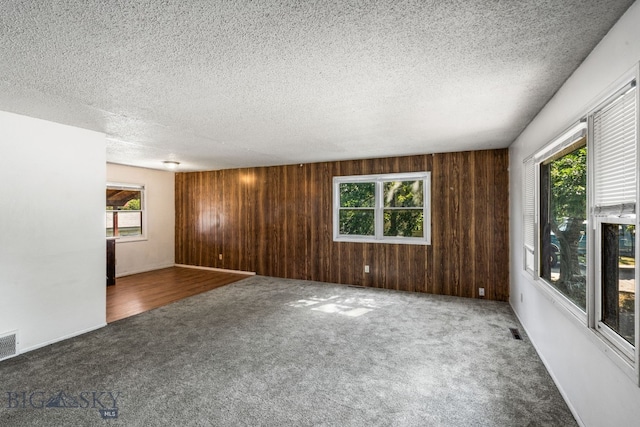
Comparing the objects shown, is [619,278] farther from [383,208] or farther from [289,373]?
[383,208]

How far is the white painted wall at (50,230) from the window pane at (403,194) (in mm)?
4300

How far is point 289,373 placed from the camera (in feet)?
8.28

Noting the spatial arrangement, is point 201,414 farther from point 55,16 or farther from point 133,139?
point 133,139

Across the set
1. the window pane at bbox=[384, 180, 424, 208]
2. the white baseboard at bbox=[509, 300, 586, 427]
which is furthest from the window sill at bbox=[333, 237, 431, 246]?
the white baseboard at bbox=[509, 300, 586, 427]

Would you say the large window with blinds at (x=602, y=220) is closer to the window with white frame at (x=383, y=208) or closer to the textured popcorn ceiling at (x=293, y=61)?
the textured popcorn ceiling at (x=293, y=61)

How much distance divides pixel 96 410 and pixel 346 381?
1808mm

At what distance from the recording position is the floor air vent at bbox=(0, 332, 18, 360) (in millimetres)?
2779

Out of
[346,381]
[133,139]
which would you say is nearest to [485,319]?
[346,381]

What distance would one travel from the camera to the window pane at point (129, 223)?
21.1 feet

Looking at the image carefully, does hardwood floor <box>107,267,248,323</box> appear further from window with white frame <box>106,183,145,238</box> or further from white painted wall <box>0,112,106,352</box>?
window with white frame <box>106,183,145,238</box>

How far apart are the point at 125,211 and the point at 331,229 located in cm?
461

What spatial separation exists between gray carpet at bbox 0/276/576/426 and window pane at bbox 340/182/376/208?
7.10ft

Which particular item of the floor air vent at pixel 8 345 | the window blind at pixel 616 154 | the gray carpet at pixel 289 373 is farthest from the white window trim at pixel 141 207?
the window blind at pixel 616 154

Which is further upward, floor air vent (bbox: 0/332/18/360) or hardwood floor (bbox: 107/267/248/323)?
floor air vent (bbox: 0/332/18/360)
